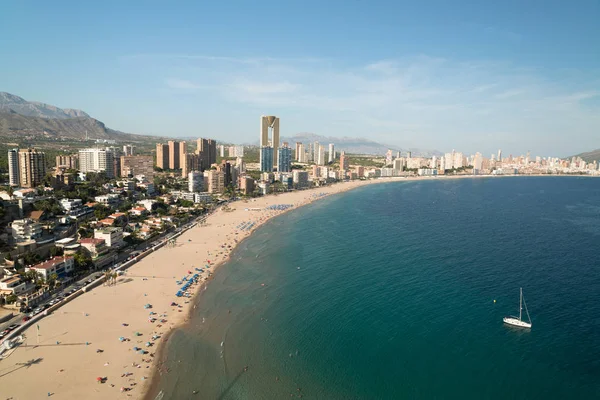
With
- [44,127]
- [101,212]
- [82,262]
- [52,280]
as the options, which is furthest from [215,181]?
[44,127]

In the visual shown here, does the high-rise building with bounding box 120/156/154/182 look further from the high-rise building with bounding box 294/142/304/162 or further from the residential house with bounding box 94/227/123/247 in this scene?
the high-rise building with bounding box 294/142/304/162

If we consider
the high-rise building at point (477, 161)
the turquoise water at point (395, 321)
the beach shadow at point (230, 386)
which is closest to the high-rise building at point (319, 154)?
the high-rise building at point (477, 161)

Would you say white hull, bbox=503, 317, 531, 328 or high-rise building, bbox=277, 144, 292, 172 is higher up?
high-rise building, bbox=277, 144, 292, 172

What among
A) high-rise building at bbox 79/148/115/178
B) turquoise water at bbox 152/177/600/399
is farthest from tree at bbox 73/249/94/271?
high-rise building at bbox 79/148/115/178

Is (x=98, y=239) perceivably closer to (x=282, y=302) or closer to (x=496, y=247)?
(x=282, y=302)

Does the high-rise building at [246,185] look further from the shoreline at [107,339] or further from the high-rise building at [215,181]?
the shoreline at [107,339]
